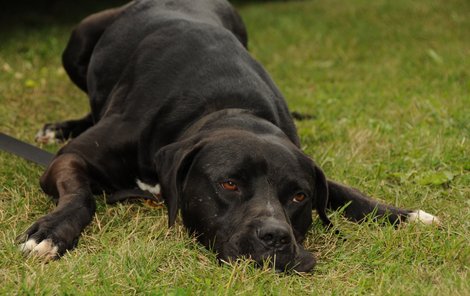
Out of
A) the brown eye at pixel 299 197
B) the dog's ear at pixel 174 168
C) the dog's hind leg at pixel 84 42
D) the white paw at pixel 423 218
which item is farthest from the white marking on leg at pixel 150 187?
the dog's hind leg at pixel 84 42

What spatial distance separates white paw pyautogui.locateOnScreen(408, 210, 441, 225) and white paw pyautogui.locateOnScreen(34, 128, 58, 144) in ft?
8.87

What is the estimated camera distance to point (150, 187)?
423 cm

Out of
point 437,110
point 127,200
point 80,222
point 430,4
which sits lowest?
point 430,4

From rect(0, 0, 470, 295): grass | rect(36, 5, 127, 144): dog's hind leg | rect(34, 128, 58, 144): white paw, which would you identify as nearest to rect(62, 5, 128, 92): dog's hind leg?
rect(36, 5, 127, 144): dog's hind leg

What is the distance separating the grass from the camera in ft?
10.3

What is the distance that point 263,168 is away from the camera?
3383mm

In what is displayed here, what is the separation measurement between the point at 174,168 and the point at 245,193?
39 cm

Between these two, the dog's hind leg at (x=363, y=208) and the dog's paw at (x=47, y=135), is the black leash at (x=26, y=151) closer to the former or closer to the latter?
the dog's paw at (x=47, y=135)

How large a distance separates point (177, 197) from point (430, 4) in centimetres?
979

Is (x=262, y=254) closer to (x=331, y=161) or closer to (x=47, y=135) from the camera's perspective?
(x=331, y=161)

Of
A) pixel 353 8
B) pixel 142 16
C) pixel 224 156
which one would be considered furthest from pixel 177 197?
pixel 353 8

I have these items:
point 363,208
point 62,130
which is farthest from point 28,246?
point 62,130

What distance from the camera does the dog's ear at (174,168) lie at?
11.5 feet

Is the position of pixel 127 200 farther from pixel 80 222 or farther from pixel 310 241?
pixel 310 241
